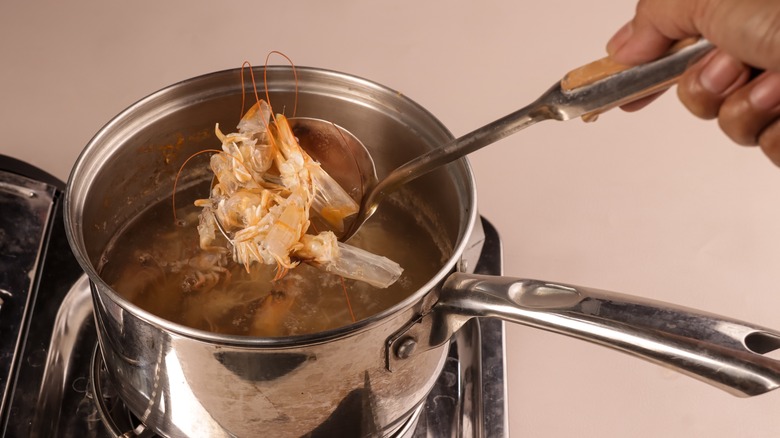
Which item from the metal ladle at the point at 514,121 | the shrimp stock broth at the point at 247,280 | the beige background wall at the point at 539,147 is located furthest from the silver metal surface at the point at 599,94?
the beige background wall at the point at 539,147

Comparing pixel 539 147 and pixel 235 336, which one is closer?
pixel 235 336

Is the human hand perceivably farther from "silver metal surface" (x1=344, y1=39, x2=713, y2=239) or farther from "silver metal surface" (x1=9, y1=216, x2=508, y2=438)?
"silver metal surface" (x1=9, y1=216, x2=508, y2=438)

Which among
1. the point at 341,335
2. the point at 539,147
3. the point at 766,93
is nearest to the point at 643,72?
the point at 766,93

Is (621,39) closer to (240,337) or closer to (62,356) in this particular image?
(240,337)

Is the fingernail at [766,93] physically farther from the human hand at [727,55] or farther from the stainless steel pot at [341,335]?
the stainless steel pot at [341,335]

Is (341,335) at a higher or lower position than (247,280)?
lower

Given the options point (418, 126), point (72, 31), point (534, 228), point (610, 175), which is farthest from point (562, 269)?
point (72, 31)
